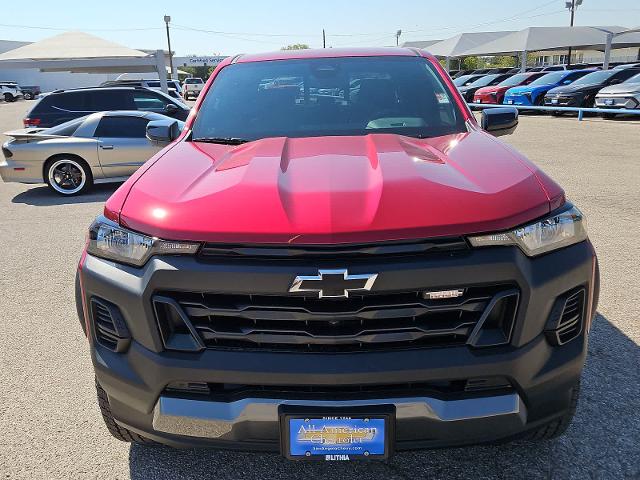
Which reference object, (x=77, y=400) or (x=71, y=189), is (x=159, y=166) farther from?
(x=71, y=189)

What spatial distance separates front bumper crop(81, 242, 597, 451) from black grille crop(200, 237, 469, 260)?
0.11 ft

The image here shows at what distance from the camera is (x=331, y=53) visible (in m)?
3.72

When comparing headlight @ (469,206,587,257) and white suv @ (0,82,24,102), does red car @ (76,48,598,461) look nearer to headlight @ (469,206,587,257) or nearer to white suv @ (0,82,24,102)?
headlight @ (469,206,587,257)

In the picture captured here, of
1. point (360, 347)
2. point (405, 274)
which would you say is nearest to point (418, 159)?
point (405, 274)

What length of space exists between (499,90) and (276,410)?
2370cm

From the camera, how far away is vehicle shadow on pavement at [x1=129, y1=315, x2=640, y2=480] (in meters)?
2.33

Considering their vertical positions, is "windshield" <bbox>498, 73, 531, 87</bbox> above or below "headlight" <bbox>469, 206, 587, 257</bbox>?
below

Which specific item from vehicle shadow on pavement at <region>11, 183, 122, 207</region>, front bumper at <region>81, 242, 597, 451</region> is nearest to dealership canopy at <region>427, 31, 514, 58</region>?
vehicle shadow on pavement at <region>11, 183, 122, 207</region>

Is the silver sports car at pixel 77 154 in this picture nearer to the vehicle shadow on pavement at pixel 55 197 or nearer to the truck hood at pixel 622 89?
the vehicle shadow on pavement at pixel 55 197

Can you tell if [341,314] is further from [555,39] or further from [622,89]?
[555,39]

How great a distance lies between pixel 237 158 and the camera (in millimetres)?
2490

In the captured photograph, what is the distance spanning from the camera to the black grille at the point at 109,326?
1936mm

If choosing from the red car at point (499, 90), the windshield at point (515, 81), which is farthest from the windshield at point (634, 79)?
the windshield at point (515, 81)

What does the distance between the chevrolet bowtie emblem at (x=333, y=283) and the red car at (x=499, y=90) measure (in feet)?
76.6
